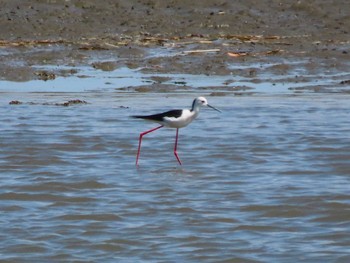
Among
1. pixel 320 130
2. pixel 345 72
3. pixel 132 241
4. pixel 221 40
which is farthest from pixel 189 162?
pixel 221 40

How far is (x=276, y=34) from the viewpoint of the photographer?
19.7m

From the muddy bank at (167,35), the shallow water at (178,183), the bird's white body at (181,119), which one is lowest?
the shallow water at (178,183)

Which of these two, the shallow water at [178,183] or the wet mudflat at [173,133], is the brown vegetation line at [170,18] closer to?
the wet mudflat at [173,133]

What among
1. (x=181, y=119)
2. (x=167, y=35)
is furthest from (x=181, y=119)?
(x=167, y=35)

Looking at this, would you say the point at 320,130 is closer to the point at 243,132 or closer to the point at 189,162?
the point at 243,132

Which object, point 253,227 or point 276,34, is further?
point 276,34

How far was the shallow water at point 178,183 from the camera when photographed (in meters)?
7.20

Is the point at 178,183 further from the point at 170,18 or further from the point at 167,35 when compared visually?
the point at 170,18

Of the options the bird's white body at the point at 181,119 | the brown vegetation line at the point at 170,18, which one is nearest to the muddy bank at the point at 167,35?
the brown vegetation line at the point at 170,18

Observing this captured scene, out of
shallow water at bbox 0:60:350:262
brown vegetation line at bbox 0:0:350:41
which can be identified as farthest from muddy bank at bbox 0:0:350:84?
shallow water at bbox 0:60:350:262

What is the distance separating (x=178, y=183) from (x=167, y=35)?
10552 millimetres

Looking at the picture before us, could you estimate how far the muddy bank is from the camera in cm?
1711

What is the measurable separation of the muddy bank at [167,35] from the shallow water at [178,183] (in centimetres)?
296

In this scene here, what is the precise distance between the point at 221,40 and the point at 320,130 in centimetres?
723
